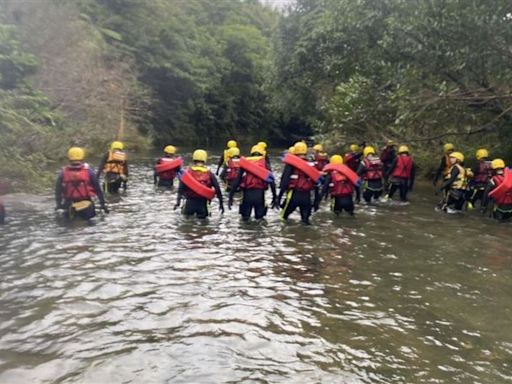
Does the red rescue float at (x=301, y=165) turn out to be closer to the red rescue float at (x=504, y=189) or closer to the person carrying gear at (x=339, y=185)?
the person carrying gear at (x=339, y=185)

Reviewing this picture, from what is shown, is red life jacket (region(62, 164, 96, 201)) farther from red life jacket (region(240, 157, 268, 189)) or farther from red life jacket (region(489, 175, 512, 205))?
red life jacket (region(489, 175, 512, 205))

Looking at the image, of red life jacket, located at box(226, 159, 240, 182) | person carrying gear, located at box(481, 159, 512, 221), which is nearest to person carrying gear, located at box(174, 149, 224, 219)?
red life jacket, located at box(226, 159, 240, 182)

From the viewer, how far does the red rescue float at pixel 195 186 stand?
12.5m

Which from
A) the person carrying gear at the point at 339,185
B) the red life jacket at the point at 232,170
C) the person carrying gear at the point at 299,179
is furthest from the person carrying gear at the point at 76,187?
the person carrying gear at the point at 339,185

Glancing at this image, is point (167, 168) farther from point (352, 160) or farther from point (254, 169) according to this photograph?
point (254, 169)

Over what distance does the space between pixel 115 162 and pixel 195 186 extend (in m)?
5.03

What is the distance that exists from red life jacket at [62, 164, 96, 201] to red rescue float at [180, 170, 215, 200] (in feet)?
6.53

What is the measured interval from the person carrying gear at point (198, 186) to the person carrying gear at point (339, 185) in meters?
2.82

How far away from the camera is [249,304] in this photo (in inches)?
296

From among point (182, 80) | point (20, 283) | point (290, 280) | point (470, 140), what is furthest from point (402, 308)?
point (182, 80)

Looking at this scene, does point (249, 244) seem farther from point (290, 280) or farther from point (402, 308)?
point (402, 308)

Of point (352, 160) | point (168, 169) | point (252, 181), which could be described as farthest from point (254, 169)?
point (352, 160)

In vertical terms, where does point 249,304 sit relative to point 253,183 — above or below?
below

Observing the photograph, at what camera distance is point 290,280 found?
863cm
